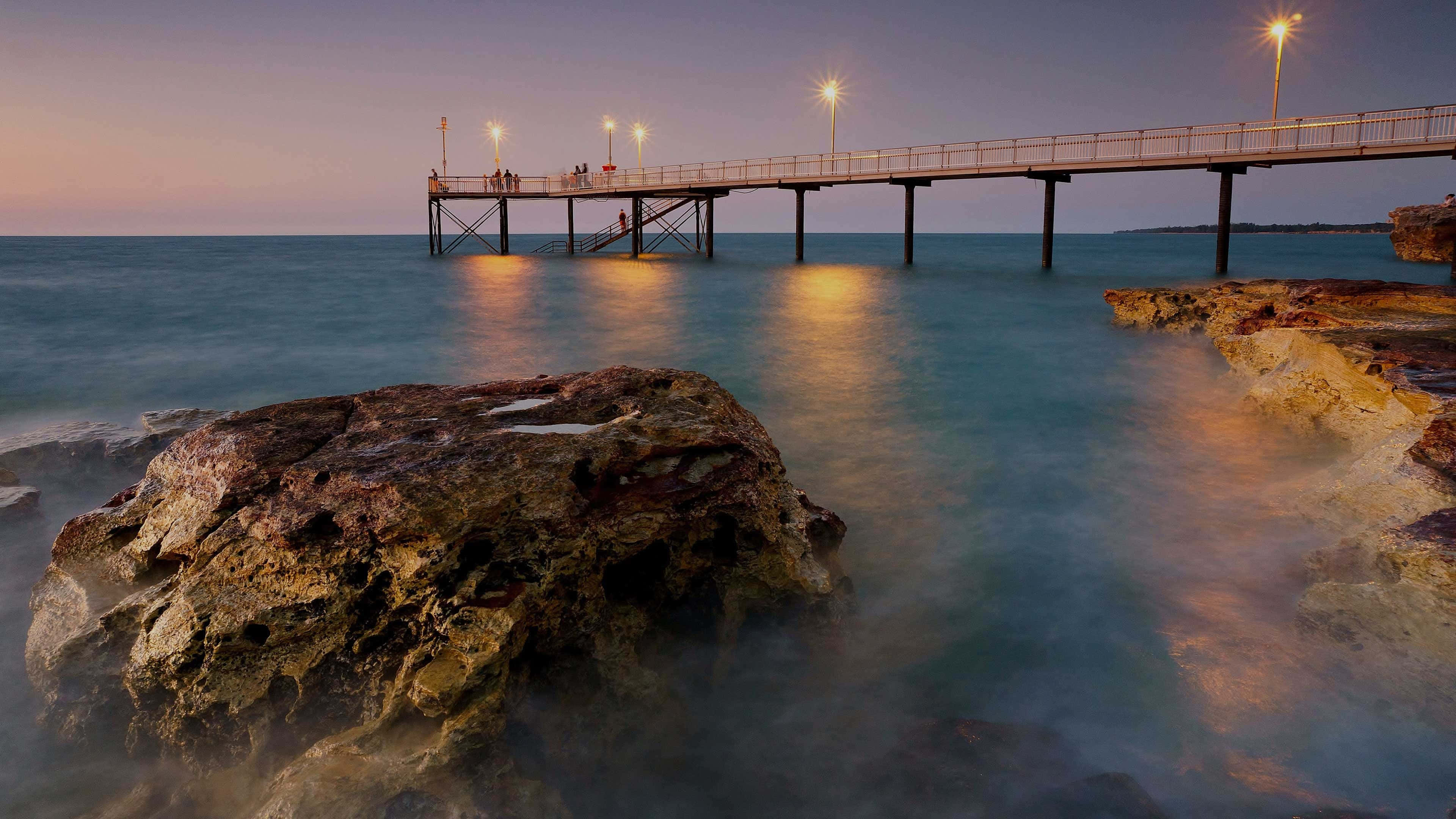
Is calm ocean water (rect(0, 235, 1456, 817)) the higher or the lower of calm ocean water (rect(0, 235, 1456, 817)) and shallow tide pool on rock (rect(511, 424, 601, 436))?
the lower

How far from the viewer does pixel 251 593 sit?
3535mm

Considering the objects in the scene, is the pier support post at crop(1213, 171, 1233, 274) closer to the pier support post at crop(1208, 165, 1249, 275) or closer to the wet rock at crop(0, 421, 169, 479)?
the pier support post at crop(1208, 165, 1249, 275)

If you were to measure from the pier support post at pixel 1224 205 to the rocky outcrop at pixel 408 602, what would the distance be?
24726mm

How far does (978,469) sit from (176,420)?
860cm

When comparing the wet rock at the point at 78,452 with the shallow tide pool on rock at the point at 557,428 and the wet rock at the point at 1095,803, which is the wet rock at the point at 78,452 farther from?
the wet rock at the point at 1095,803

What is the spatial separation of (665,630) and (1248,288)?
14392 millimetres

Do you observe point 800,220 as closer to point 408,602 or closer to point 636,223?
point 636,223

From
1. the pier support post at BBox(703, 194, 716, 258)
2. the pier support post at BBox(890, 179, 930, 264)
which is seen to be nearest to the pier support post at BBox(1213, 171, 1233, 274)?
the pier support post at BBox(890, 179, 930, 264)

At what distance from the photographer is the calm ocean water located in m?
4.12

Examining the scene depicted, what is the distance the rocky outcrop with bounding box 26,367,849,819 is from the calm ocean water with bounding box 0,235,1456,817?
1.98ft

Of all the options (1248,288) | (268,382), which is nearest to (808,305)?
(1248,288)

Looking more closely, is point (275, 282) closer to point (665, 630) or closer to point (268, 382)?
point (268, 382)

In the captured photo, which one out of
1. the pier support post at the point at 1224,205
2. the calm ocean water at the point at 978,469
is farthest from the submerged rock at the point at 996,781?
the pier support post at the point at 1224,205

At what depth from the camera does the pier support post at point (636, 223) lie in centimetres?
4275
